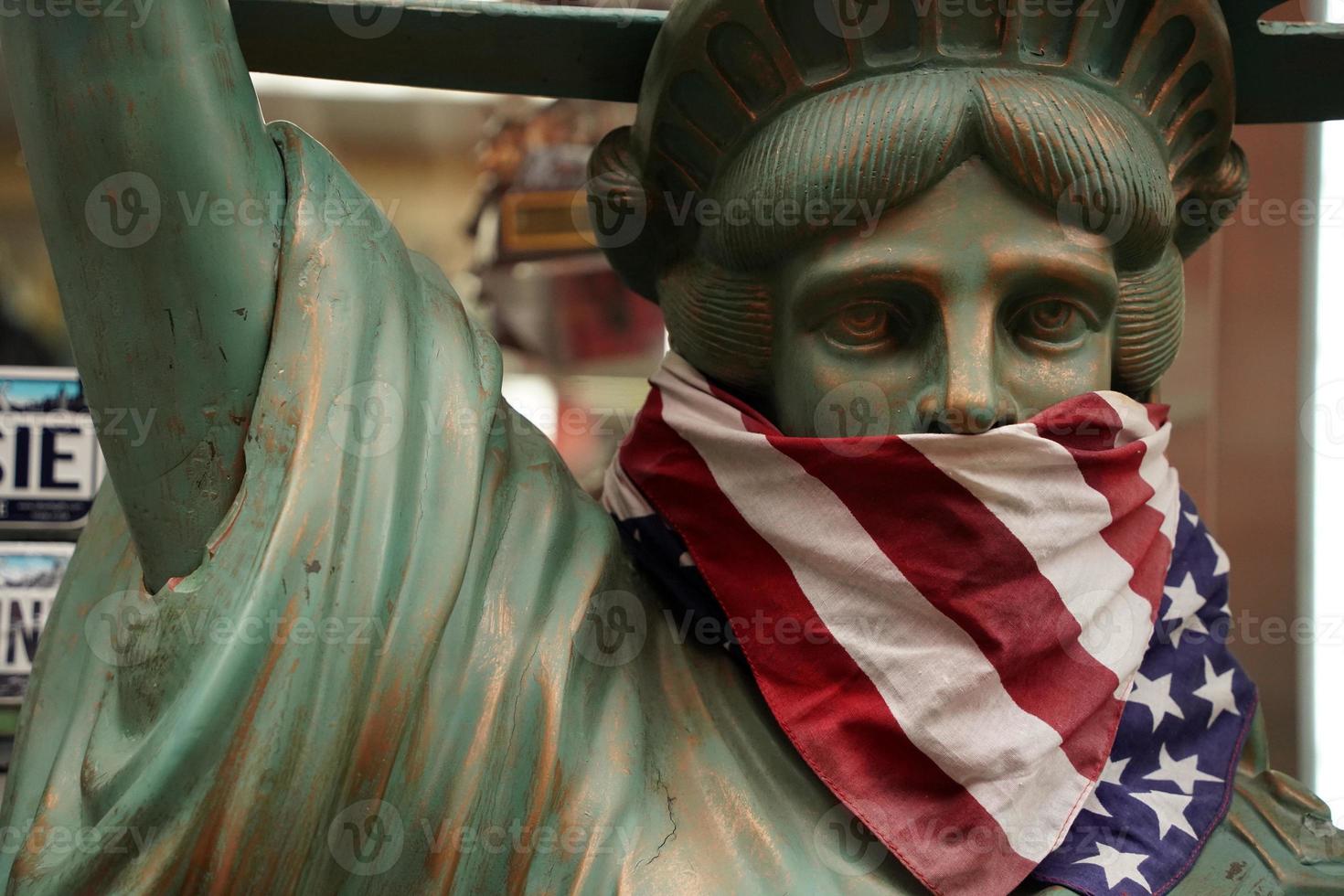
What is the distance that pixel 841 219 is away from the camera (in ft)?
4.67

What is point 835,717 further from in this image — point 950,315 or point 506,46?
point 506,46

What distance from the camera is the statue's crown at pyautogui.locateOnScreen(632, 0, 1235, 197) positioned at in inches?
56.7

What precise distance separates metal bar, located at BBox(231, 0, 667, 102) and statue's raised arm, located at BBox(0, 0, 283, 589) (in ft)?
0.75

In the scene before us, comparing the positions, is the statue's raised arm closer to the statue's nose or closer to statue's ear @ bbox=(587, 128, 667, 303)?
statue's ear @ bbox=(587, 128, 667, 303)

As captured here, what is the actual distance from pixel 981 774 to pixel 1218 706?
36cm

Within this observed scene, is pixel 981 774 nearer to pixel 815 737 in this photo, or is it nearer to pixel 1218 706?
pixel 815 737

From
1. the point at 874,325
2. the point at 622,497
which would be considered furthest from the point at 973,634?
the point at 622,497

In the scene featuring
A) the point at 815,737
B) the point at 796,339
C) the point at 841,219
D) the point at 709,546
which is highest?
the point at 841,219

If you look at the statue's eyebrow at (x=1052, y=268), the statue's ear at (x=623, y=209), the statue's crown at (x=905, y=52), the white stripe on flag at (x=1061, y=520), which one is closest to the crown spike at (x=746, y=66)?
the statue's crown at (x=905, y=52)

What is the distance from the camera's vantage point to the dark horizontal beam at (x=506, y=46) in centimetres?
148

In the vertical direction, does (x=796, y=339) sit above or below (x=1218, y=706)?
above

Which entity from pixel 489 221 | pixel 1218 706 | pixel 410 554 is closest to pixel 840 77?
pixel 410 554

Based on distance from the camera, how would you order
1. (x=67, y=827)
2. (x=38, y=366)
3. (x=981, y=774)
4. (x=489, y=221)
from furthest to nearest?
(x=489, y=221), (x=38, y=366), (x=981, y=774), (x=67, y=827)

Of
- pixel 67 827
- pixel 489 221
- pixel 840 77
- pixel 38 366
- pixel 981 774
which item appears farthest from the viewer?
pixel 489 221
